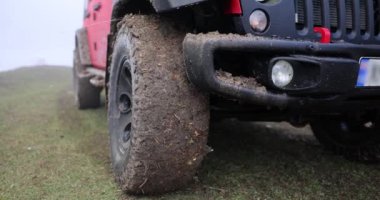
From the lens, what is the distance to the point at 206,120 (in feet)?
6.92

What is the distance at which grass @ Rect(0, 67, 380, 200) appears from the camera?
8.07 ft

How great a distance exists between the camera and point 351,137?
3.25 meters

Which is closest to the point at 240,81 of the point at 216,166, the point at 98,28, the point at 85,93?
the point at 216,166

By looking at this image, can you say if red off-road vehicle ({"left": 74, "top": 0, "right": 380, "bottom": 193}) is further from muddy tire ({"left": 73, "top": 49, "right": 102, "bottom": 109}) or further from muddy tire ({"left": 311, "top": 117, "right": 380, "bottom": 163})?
muddy tire ({"left": 73, "top": 49, "right": 102, "bottom": 109})

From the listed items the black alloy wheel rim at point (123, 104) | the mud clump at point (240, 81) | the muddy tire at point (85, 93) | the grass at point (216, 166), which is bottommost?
the muddy tire at point (85, 93)

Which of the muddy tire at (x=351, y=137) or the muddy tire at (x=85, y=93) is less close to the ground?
the muddy tire at (x=351, y=137)

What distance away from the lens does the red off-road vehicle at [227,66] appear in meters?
1.86

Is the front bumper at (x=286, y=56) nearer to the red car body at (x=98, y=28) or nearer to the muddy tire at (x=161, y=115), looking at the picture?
the muddy tire at (x=161, y=115)

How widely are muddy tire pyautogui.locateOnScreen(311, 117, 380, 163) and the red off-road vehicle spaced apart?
38.1 inches

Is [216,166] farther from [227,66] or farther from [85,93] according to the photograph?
[85,93]

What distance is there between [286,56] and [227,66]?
33 cm

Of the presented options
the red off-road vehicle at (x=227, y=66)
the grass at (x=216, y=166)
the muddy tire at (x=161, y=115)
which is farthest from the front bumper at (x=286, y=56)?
the grass at (x=216, y=166)

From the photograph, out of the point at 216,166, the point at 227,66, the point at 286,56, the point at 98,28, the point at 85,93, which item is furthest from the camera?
the point at 85,93

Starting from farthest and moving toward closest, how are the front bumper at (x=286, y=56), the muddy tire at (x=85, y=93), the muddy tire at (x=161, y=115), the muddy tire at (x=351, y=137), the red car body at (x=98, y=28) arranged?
the muddy tire at (x=85, y=93)
the red car body at (x=98, y=28)
the muddy tire at (x=351, y=137)
the muddy tire at (x=161, y=115)
the front bumper at (x=286, y=56)
